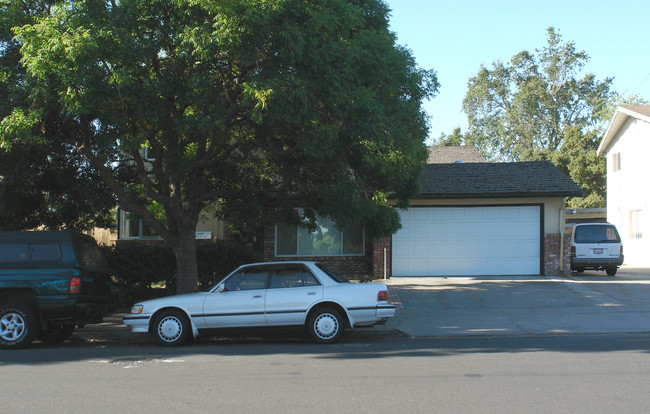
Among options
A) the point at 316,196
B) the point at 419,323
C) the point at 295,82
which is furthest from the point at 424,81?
the point at 419,323

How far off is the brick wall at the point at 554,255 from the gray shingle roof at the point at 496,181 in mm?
1394

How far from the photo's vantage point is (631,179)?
27.7 meters

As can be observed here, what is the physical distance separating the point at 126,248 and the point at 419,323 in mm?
8328

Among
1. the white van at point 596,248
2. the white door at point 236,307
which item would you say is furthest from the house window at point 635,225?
the white door at point 236,307

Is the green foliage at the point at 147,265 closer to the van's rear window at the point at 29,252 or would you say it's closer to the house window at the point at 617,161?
the van's rear window at the point at 29,252

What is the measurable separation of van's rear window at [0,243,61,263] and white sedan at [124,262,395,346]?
5.65ft

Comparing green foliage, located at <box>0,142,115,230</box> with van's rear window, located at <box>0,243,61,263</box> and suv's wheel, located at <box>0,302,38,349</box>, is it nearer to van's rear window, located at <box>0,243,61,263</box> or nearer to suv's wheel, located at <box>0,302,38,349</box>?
van's rear window, located at <box>0,243,61,263</box>

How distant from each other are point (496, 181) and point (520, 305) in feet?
20.2

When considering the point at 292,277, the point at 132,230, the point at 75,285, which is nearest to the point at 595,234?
the point at 292,277

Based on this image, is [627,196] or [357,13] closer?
[357,13]

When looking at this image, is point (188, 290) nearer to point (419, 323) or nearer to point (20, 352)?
point (20, 352)

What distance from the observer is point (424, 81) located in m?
13.3

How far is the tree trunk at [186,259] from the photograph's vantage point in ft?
42.0

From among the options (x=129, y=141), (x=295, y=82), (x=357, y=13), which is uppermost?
(x=357, y=13)
